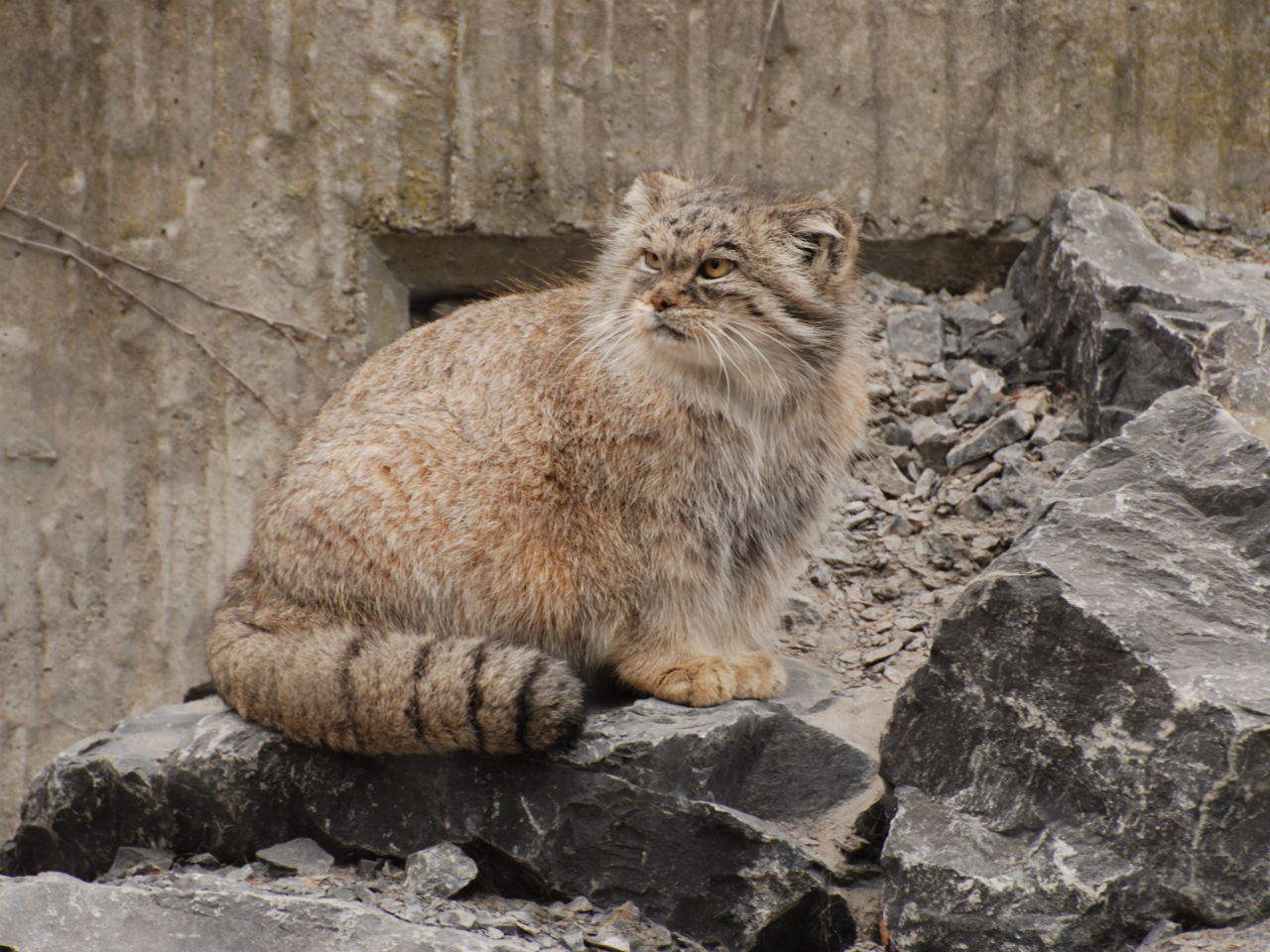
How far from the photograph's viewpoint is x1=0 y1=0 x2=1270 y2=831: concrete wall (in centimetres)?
539

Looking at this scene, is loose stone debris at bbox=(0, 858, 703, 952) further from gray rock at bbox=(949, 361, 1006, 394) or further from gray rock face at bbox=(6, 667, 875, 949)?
gray rock at bbox=(949, 361, 1006, 394)

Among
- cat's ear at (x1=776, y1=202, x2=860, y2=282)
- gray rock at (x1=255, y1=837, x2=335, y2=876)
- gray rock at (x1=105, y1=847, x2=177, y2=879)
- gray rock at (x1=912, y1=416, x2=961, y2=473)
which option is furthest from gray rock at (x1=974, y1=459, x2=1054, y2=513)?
gray rock at (x1=105, y1=847, x2=177, y2=879)

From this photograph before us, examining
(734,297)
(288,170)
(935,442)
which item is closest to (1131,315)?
Result: (935,442)

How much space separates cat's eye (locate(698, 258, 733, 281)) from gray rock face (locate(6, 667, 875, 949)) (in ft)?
4.55

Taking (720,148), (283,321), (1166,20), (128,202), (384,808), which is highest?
(1166,20)

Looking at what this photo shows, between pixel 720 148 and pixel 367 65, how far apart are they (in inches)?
66.1

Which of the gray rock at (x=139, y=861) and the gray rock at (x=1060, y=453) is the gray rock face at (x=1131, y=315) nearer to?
the gray rock at (x=1060, y=453)

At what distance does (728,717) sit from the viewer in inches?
143

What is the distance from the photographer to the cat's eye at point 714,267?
3.84 m

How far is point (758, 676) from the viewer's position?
3943 millimetres

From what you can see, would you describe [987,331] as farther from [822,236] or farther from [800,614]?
[822,236]

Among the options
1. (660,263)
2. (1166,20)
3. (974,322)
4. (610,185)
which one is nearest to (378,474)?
(660,263)

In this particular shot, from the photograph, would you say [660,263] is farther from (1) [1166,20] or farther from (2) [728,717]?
(1) [1166,20]

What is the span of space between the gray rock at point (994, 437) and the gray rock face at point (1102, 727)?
5.82 ft
